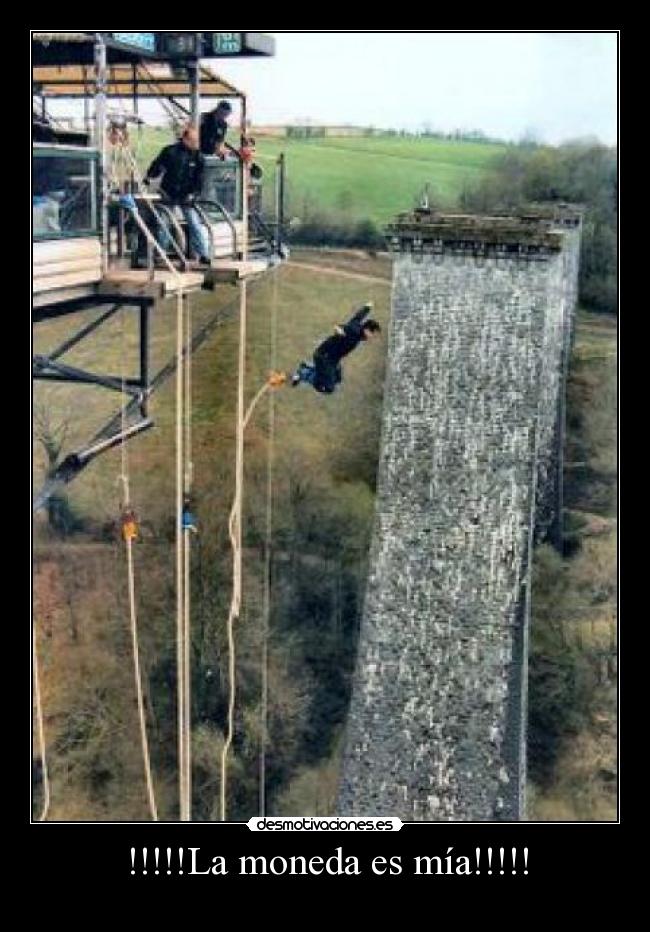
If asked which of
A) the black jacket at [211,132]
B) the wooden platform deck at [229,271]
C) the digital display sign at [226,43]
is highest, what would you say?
the digital display sign at [226,43]

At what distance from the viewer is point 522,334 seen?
4.48 meters

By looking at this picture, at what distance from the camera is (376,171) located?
23.1 ft

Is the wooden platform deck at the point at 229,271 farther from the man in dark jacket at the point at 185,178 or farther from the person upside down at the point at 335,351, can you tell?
the person upside down at the point at 335,351

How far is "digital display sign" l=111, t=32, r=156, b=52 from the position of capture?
10.4ft

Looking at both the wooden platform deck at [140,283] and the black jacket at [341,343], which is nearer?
the wooden platform deck at [140,283]

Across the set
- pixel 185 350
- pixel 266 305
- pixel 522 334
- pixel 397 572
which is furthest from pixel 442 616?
pixel 266 305

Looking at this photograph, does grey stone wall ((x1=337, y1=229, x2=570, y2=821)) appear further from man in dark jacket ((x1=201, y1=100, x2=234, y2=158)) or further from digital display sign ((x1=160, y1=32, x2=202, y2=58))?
digital display sign ((x1=160, y1=32, x2=202, y2=58))

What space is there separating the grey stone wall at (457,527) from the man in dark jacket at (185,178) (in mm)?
1231

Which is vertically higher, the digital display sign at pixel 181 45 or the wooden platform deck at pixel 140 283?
the digital display sign at pixel 181 45

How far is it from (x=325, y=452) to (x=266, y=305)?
3.57 ft

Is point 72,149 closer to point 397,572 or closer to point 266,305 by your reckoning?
point 397,572

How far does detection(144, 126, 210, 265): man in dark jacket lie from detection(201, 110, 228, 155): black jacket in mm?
162

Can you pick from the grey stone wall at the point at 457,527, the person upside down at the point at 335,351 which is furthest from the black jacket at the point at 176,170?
the person upside down at the point at 335,351

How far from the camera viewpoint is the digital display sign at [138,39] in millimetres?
3178
